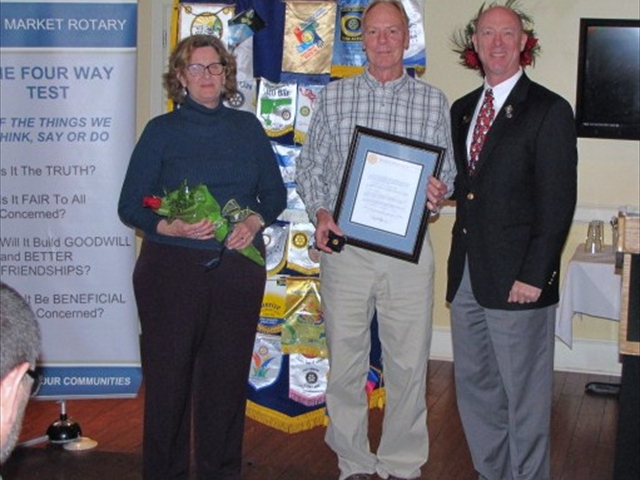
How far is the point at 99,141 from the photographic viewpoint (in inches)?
163

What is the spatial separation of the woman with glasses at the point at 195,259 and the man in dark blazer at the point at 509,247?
2.35ft

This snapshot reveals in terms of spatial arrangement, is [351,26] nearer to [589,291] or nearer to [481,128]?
[481,128]

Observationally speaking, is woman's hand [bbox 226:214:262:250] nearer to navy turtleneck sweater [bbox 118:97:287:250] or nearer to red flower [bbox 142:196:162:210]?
navy turtleneck sweater [bbox 118:97:287:250]

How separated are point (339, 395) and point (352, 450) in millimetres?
217

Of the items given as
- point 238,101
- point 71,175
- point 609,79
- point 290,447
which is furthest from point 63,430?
point 609,79

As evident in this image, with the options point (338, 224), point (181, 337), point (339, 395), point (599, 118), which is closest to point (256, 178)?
point (338, 224)

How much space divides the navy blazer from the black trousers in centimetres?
78

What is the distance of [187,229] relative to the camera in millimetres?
3416

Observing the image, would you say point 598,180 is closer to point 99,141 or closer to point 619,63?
point 619,63

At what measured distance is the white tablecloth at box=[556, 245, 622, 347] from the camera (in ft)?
16.7

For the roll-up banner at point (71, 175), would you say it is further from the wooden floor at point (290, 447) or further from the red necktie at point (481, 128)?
the red necktie at point (481, 128)

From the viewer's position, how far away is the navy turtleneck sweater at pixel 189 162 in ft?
11.6

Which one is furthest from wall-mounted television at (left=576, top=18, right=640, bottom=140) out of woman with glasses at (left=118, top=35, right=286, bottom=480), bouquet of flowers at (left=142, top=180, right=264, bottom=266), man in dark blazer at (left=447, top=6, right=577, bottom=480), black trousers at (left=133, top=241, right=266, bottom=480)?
bouquet of flowers at (left=142, top=180, right=264, bottom=266)

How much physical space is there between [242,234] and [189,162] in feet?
1.00
